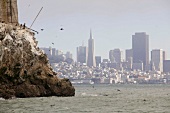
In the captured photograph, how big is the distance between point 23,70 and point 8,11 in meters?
18.3

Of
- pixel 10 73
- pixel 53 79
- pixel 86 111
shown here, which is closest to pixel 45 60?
pixel 53 79

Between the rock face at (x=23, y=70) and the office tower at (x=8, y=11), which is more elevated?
the office tower at (x=8, y=11)

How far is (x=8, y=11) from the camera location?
321 feet

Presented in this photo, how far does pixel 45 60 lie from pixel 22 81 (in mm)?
8981

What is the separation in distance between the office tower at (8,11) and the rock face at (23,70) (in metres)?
6.44

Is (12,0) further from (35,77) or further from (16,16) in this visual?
(35,77)

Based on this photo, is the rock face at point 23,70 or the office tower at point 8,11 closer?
the rock face at point 23,70

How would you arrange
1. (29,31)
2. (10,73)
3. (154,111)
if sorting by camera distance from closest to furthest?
(154,111) → (10,73) → (29,31)

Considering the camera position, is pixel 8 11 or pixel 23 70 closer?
pixel 23 70

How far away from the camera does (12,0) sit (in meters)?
98.6

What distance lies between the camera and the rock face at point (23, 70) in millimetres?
81438

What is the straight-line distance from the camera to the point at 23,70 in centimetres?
8362

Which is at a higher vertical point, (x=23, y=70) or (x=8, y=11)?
(x=8, y=11)

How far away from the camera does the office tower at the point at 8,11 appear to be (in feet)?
317
